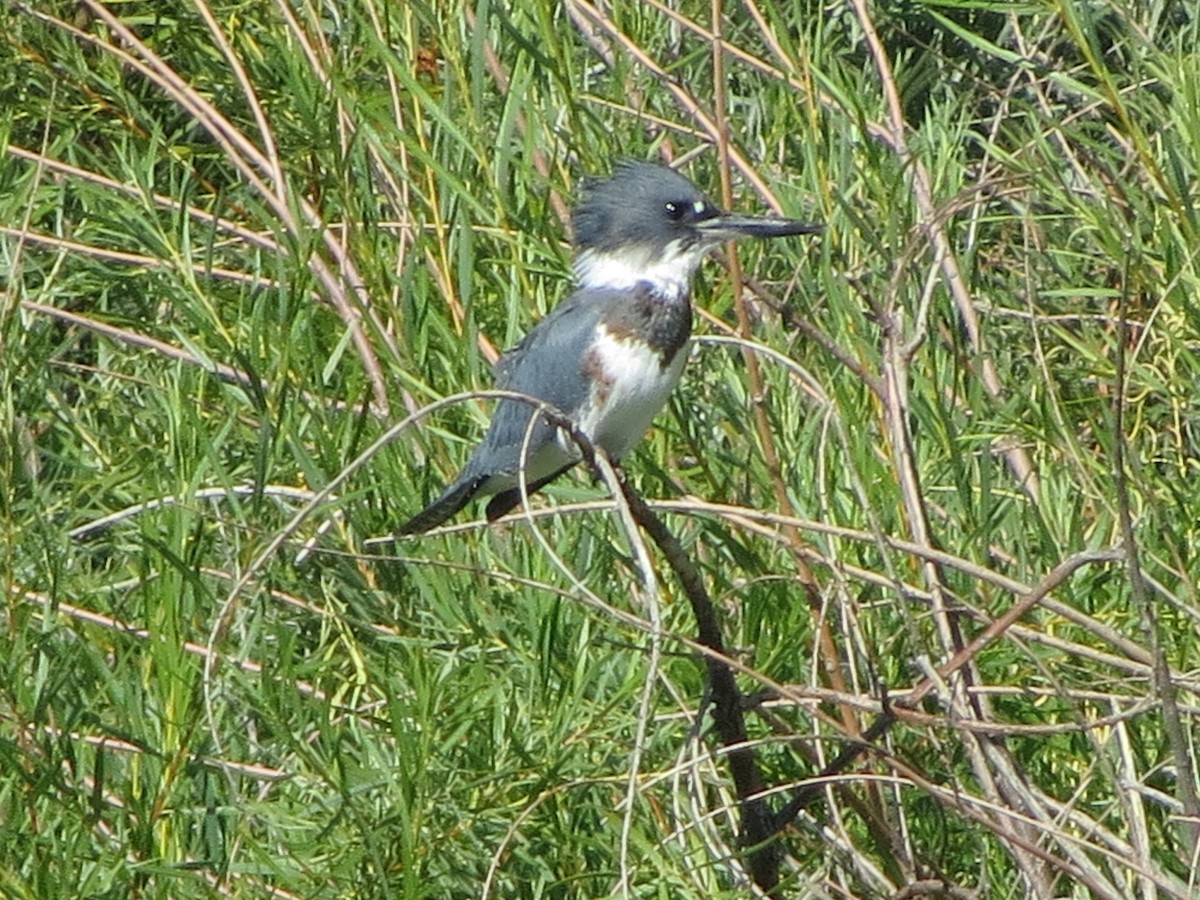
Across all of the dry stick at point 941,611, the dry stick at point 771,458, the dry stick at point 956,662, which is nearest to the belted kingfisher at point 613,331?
the dry stick at point 771,458

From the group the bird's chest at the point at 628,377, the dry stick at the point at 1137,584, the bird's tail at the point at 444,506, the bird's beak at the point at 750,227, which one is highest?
the dry stick at the point at 1137,584

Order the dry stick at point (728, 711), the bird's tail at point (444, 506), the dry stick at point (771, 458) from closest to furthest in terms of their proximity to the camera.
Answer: the dry stick at point (728, 711) → the dry stick at point (771, 458) → the bird's tail at point (444, 506)

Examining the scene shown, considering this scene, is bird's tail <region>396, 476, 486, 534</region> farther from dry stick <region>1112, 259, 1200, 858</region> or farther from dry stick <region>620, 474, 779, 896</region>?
dry stick <region>1112, 259, 1200, 858</region>

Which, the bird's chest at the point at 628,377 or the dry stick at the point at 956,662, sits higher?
the dry stick at the point at 956,662

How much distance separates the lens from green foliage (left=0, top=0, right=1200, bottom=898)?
1693 millimetres

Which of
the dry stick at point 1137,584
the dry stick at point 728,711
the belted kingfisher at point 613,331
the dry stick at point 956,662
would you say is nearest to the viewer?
the dry stick at point 1137,584

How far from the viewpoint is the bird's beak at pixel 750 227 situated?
2.14 metres

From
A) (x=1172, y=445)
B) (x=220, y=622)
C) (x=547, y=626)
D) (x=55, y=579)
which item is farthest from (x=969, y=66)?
(x=220, y=622)

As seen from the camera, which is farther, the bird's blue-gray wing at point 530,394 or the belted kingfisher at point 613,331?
the belted kingfisher at point 613,331

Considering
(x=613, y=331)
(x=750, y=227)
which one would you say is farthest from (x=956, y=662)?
(x=613, y=331)

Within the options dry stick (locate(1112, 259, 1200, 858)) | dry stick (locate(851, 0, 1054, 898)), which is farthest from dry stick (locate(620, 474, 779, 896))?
dry stick (locate(1112, 259, 1200, 858))

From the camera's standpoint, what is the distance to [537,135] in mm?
2238

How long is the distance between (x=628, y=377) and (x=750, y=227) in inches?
8.7

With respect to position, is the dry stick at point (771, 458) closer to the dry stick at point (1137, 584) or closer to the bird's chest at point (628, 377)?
the bird's chest at point (628, 377)
